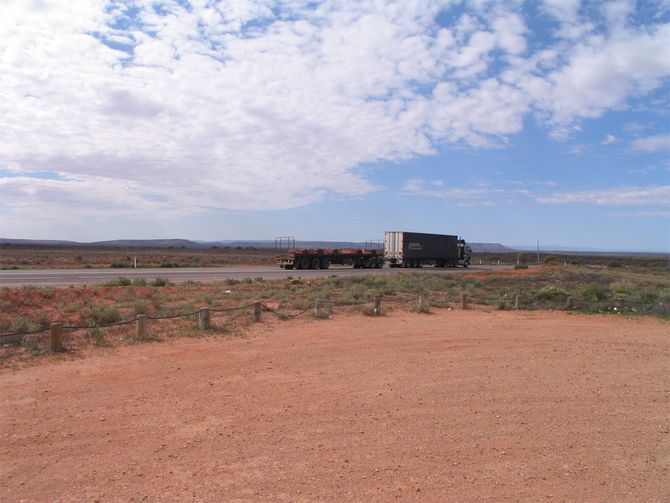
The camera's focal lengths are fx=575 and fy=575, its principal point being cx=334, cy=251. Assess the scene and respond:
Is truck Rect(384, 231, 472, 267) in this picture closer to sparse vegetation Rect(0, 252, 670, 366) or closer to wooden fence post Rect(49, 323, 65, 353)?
sparse vegetation Rect(0, 252, 670, 366)

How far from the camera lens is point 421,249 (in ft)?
180

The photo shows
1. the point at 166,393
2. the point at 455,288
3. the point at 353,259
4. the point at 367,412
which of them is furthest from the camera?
the point at 353,259

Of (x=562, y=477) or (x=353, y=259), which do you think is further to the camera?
(x=353, y=259)

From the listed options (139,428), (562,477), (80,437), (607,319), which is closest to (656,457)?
(562,477)

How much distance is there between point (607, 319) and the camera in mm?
16828

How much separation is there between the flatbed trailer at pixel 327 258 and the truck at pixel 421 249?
6.83 feet

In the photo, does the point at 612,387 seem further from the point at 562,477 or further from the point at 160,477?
the point at 160,477

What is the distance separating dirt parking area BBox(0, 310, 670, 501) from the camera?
5219 mm

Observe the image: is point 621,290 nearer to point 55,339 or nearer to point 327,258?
point 55,339

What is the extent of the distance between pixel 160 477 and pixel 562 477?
3.75m

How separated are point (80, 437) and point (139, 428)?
2.02 ft

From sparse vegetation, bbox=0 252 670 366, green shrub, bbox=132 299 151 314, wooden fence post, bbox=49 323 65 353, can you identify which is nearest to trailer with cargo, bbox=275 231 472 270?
sparse vegetation, bbox=0 252 670 366

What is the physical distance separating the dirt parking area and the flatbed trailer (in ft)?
110

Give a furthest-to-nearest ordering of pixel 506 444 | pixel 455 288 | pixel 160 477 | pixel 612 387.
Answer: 1. pixel 455 288
2. pixel 612 387
3. pixel 506 444
4. pixel 160 477
